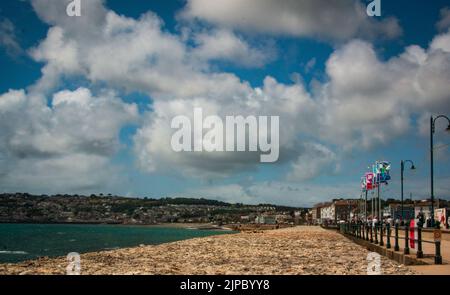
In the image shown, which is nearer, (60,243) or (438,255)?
(438,255)

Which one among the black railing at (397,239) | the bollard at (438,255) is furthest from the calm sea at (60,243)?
the bollard at (438,255)

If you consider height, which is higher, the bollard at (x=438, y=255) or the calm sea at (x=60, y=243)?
the bollard at (x=438, y=255)

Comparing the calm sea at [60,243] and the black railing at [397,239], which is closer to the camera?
the black railing at [397,239]

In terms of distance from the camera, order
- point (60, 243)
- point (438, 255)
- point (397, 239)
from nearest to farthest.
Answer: point (438, 255)
point (397, 239)
point (60, 243)

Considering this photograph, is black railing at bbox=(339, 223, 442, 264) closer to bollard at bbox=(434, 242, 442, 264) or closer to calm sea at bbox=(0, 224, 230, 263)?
bollard at bbox=(434, 242, 442, 264)

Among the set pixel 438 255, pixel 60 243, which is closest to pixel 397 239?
pixel 438 255

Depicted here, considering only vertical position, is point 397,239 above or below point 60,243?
above

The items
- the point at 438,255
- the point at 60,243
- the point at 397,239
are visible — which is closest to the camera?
the point at 438,255

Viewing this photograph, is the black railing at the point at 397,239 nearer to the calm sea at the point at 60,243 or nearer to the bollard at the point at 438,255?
the bollard at the point at 438,255

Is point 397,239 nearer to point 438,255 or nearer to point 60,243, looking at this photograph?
point 438,255

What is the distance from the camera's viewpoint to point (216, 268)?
1405 cm
